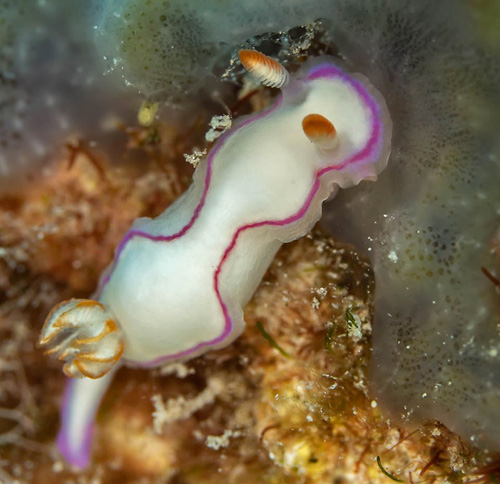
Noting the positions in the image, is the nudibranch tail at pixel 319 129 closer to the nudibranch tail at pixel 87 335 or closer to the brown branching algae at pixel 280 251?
the brown branching algae at pixel 280 251

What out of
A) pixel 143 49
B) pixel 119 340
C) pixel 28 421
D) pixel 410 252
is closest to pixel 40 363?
pixel 28 421

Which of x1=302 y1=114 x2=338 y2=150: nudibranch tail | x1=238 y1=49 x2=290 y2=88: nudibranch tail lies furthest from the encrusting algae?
x1=238 y1=49 x2=290 y2=88: nudibranch tail

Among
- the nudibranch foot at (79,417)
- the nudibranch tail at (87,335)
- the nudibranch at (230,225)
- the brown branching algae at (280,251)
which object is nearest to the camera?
the brown branching algae at (280,251)

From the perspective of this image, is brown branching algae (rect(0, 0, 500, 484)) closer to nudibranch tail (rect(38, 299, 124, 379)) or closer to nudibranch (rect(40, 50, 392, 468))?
nudibranch (rect(40, 50, 392, 468))

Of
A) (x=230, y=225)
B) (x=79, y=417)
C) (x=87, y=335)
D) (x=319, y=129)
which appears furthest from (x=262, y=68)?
(x=79, y=417)

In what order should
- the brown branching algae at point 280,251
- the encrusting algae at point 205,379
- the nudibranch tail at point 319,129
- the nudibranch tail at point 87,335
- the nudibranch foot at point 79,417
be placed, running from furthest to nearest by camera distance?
1. the nudibranch foot at point 79,417
2. the nudibranch tail at point 87,335
3. the encrusting algae at point 205,379
4. the brown branching algae at point 280,251
5. the nudibranch tail at point 319,129

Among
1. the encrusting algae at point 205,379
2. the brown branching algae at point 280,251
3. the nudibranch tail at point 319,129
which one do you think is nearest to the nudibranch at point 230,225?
the nudibranch tail at point 319,129
